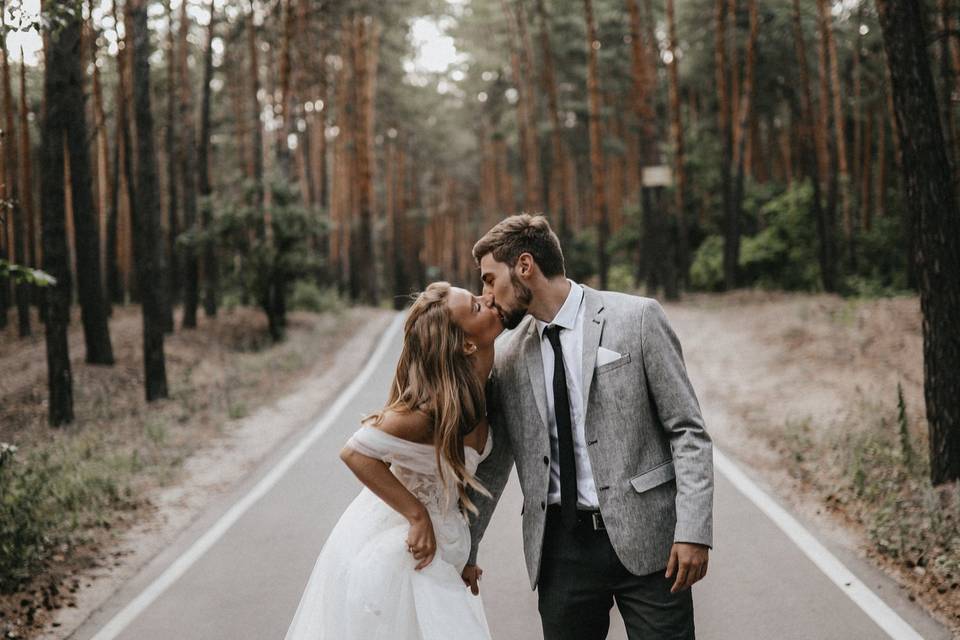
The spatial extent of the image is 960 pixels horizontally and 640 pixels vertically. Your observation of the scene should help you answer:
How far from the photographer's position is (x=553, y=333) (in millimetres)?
3338

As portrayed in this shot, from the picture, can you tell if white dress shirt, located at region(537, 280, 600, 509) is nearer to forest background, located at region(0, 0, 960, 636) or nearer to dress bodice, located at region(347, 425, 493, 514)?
dress bodice, located at region(347, 425, 493, 514)

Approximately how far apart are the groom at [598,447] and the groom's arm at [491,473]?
0.12m

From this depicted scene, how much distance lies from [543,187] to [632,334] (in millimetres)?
33830

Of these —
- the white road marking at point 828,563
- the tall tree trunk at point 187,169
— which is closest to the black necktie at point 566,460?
the white road marking at point 828,563

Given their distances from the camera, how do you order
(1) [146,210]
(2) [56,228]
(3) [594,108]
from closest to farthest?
(2) [56,228], (1) [146,210], (3) [594,108]

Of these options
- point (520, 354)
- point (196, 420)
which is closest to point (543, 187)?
point (196, 420)

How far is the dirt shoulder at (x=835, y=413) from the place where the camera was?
6547 millimetres

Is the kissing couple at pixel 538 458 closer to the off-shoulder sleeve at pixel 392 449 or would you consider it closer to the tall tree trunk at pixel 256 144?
the off-shoulder sleeve at pixel 392 449

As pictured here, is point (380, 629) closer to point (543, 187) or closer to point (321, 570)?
point (321, 570)

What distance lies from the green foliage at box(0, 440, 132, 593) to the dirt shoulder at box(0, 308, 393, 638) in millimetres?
74

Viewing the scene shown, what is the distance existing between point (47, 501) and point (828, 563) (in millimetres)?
7077

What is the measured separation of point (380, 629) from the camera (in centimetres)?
327

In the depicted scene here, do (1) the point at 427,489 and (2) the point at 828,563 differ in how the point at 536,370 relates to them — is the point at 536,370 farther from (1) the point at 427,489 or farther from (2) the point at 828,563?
(2) the point at 828,563

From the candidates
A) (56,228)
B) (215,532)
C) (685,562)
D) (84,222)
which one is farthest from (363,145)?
(685,562)
